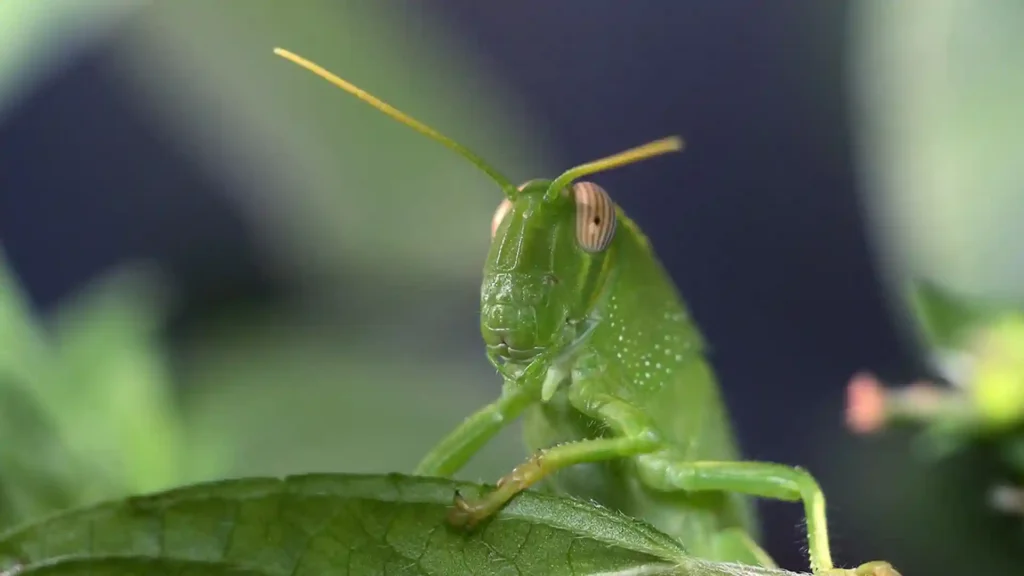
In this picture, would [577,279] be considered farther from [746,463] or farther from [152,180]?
[152,180]

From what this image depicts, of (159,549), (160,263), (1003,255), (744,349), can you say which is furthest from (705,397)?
(160,263)

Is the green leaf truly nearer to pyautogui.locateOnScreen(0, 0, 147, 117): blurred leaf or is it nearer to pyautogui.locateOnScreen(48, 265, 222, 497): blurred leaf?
pyautogui.locateOnScreen(48, 265, 222, 497): blurred leaf

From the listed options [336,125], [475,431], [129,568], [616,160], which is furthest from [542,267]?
[336,125]

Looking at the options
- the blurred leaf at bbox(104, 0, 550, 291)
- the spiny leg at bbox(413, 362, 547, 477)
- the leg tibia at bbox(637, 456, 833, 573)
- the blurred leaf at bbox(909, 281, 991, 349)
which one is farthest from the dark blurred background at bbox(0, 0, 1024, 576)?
the leg tibia at bbox(637, 456, 833, 573)

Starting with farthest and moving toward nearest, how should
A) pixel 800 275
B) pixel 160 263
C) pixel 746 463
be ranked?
pixel 160 263 → pixel 800 275 → pixel 746 463

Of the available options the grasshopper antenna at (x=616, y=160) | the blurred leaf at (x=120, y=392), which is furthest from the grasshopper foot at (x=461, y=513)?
the blurred leaf at (x=120, y=392)

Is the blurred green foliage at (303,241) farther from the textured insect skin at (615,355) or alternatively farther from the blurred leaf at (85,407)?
the textured insect skin at (615,355)

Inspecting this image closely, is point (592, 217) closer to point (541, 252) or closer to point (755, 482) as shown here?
point (541, 252)
